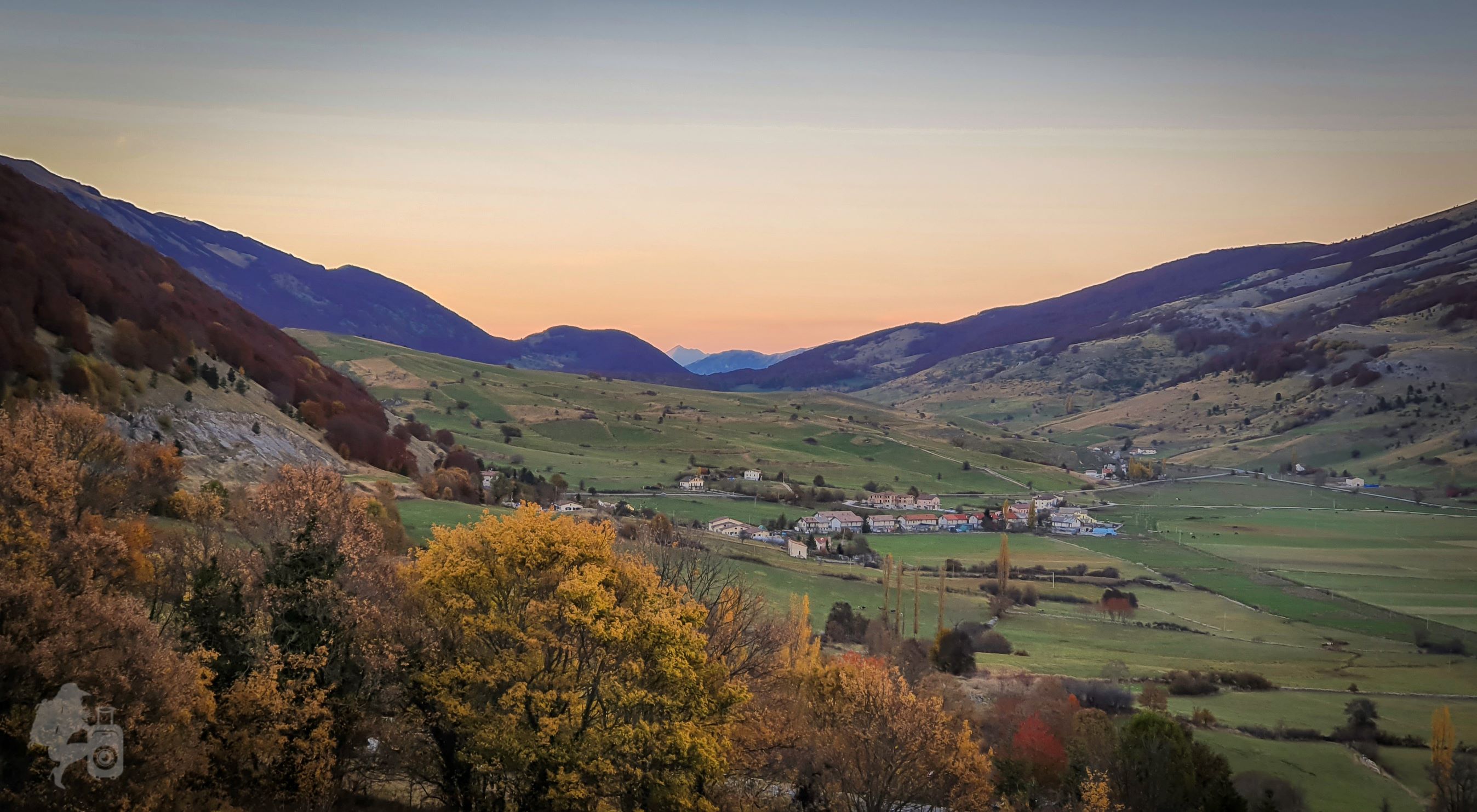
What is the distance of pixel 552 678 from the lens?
27328 millimetres

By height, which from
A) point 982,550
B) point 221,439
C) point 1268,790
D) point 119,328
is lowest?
point 982,550

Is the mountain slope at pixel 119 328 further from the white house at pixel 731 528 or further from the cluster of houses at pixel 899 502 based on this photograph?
the cluster of houses at pixel 899 502

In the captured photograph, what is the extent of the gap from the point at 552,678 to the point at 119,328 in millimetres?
45059

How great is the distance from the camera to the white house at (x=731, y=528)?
114m

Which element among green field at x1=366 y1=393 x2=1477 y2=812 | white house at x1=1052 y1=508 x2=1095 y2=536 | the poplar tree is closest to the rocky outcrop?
green field at x1=366 y1=393 x2=1477 y2=812

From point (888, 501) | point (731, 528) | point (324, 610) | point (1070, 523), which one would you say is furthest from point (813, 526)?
point (324, 610)

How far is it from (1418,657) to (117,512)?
349 feet

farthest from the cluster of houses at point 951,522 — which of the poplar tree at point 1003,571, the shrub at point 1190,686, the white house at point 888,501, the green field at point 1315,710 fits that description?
the green field at point 1315,710

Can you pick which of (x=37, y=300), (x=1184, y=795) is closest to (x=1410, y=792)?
(x=1184, y=795)

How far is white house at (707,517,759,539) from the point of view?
375ft

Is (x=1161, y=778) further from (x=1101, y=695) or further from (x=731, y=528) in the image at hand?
(x=731, y=528)

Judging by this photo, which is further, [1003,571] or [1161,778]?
[1003,571]

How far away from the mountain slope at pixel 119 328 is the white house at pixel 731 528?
138 feet

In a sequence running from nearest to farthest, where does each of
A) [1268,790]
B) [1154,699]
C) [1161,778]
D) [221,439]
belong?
[1161,778]
[1268,790]
[221,439]
[1154,699]
